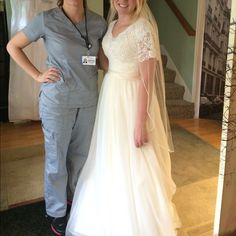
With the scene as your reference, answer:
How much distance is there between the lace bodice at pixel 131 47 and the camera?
133 centimetres

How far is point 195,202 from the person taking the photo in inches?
79.8

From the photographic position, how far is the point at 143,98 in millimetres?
1387

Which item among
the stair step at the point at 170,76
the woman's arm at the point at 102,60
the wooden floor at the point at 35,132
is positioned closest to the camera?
the woman's arm at the point at 102,60

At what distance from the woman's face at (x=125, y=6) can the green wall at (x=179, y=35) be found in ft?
8.85

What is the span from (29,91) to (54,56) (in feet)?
6.86

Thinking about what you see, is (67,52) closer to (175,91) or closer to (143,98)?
(143,98)

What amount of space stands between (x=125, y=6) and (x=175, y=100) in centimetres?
281

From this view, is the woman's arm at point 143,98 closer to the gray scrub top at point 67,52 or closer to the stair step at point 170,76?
the gray scrub top at point 67,52

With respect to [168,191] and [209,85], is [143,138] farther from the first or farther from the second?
[209,85]

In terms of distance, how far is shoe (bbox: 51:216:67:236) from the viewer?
167 centimetres

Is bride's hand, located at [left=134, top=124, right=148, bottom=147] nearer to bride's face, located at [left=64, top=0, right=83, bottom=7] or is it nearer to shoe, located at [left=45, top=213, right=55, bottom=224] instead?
bride's face, located at [left=64, top=0, right=83, bottom=7]

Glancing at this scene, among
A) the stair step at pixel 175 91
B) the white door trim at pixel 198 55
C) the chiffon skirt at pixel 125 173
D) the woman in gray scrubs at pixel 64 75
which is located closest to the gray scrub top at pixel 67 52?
the woman in gray scrubs at pixel 64 75

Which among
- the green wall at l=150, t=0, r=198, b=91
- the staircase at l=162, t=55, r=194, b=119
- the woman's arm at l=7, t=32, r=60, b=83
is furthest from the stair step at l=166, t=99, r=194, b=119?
the woman's arm at l=7, t=32, r=60, b=83

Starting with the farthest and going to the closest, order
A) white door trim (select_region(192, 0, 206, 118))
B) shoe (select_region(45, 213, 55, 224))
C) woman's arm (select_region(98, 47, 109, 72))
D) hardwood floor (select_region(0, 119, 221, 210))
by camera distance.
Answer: white door trim (select_region(192, 0, 206, 118)), hardwood floor (select_region(0, 119, 221, 210)), shoe (select_region(45, 213, 55, 224)), woman's arm (select_region(98, 47, 109, 72))
